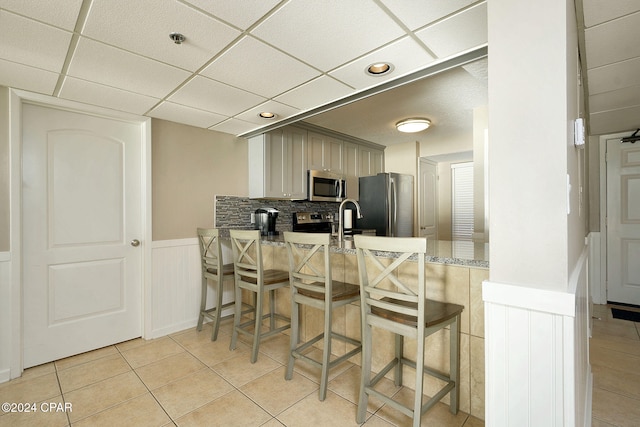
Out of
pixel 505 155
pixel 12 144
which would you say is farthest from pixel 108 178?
pixel 505 155

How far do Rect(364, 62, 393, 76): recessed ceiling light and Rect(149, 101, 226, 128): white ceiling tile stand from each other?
153cm

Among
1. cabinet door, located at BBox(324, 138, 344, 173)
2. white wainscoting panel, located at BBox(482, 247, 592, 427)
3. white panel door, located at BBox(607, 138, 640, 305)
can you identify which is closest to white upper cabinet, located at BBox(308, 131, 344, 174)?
cabinet door, located at BBox(324, 138, 344, 173)

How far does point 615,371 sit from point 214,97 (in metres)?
3.66

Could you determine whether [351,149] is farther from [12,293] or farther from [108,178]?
[12,293]

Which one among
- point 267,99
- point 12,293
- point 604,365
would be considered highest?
point 267,99

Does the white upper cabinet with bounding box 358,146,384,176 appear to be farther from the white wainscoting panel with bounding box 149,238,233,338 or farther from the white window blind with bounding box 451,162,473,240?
the white wainscoting panel with bounding box 149,238,233,338

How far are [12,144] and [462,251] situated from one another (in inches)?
127

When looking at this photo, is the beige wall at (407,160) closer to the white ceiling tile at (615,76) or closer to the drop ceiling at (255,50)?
the drop ceiling at (255,50)

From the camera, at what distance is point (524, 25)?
3.27ft

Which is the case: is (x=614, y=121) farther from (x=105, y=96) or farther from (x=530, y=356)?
(x=105, y=96)

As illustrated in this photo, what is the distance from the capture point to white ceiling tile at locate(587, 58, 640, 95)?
1942 mm

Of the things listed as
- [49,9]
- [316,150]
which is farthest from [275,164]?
[49,9]

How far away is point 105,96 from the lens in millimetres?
2369

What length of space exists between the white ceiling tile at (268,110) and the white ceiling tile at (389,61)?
0.71 m
